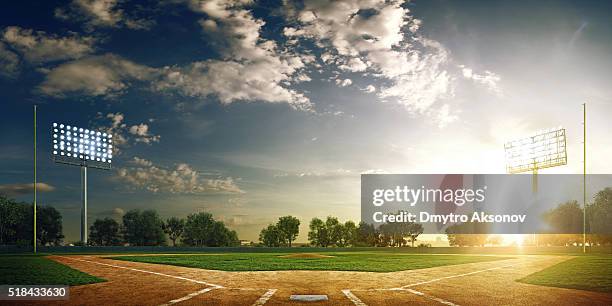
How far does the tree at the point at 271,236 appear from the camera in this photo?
296ft

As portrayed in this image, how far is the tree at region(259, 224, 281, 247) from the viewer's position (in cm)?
9019

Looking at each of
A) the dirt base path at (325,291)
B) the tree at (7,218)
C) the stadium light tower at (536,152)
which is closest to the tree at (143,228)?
the tree at (7,218)

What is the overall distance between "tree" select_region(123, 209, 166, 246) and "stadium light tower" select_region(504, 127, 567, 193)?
201 feet

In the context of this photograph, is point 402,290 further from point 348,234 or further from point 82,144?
point 348,234

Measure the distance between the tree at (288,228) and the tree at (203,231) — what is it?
11.1 metres

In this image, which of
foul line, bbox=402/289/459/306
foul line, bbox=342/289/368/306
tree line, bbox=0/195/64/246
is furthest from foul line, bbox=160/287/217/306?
tree line, bbox=0/195/64/246

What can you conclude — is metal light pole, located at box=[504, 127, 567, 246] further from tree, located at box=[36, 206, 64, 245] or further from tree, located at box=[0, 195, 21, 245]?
tree, located at box=[36, 206, 64, 245]

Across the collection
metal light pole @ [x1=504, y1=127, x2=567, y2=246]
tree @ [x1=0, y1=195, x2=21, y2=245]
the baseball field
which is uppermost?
metal light pole @ [x1=504, y1=127, x2=567, y2=246]

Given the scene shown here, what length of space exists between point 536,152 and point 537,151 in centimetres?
19

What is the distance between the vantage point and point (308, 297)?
41.7ft

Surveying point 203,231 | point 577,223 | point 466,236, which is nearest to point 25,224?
point 203,231

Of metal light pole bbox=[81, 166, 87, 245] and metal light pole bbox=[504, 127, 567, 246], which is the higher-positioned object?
metal light pole bbox=[504, 127, 567, 246]

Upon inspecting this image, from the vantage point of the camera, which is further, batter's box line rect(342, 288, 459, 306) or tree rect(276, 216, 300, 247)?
tree rect(276, 216, 300, 247)

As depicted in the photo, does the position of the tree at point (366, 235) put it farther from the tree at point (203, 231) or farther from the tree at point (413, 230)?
the tree at point (203, 231)
